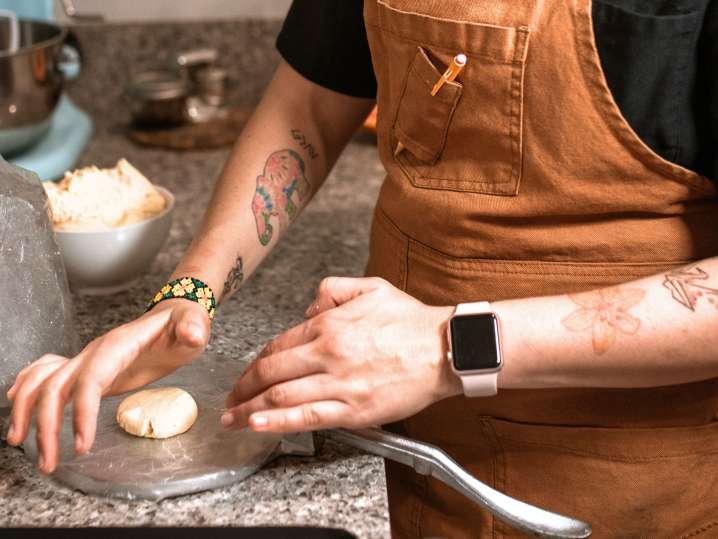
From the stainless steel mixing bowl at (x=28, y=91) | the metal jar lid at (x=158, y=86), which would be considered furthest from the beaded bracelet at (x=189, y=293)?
the metal jar lid at (x=158, y=86)

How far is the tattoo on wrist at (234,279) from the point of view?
101 centimetres

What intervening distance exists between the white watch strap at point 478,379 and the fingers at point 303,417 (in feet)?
0.34

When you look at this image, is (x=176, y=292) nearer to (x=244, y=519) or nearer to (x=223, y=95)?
(x=244, y=519)

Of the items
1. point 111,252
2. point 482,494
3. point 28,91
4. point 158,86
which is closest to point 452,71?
point 482,494

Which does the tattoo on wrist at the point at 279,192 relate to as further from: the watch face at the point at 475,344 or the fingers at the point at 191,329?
the watch face at the point at 475,344

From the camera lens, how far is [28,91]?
1.44m

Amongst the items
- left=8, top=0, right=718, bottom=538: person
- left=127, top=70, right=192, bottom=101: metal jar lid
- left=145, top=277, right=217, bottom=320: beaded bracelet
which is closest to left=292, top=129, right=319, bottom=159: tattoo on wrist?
left=8, top=0, right=718, bottom=538: person

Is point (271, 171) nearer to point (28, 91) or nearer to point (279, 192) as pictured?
point (279, 192)

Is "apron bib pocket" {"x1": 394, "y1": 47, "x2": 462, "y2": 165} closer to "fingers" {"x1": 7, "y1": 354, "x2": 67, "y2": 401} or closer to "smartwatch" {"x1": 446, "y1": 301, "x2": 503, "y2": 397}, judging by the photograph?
"smartwatch" {"x1": 446, "y1": 301, "x2": 503, "y2": 397}

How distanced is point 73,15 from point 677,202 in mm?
1283

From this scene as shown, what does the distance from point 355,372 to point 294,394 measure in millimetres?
54

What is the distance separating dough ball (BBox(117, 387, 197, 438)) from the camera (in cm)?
85

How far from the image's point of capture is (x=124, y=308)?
1.17 m

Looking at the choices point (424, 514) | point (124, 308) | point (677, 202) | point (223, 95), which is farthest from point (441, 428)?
point (223, 95)
